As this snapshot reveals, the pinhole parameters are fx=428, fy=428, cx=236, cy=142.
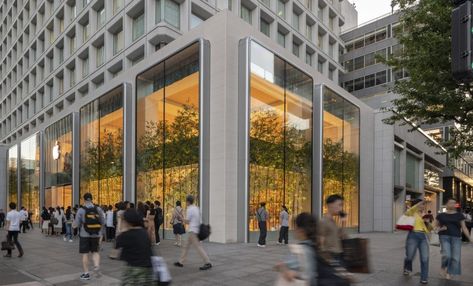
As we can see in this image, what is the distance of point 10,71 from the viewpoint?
55.3 meters

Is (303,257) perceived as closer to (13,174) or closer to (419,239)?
(419,239)

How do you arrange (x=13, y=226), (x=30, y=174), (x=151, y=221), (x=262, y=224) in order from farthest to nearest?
(x=30, y=174) < (x=262, y=224) < (x=151, y=221) < (x=13, y=226)

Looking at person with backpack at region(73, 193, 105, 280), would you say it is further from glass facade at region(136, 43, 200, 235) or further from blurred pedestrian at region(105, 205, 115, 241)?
blurred pedestrian at region(105, 205, 115, 241)

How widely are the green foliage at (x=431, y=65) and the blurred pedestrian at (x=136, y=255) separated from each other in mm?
9082

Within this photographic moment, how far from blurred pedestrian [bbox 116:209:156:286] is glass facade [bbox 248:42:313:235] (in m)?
12.0

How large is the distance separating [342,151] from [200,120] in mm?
11551

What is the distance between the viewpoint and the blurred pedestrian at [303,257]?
12.0 feet

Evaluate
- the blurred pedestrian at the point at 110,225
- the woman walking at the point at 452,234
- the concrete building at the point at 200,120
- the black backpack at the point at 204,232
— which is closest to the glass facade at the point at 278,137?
the concrete building at the point at 200,120

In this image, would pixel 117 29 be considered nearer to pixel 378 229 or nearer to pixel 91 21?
pixel 91 21

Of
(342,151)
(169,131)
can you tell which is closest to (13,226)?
(169,131)

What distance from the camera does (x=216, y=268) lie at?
10.2 m

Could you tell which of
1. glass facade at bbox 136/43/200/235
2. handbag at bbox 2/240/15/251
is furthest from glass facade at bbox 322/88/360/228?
handbag at bbox 2/240/15/251

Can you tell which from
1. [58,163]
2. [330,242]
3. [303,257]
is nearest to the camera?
[303,257]

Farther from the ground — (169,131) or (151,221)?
(169,131)
